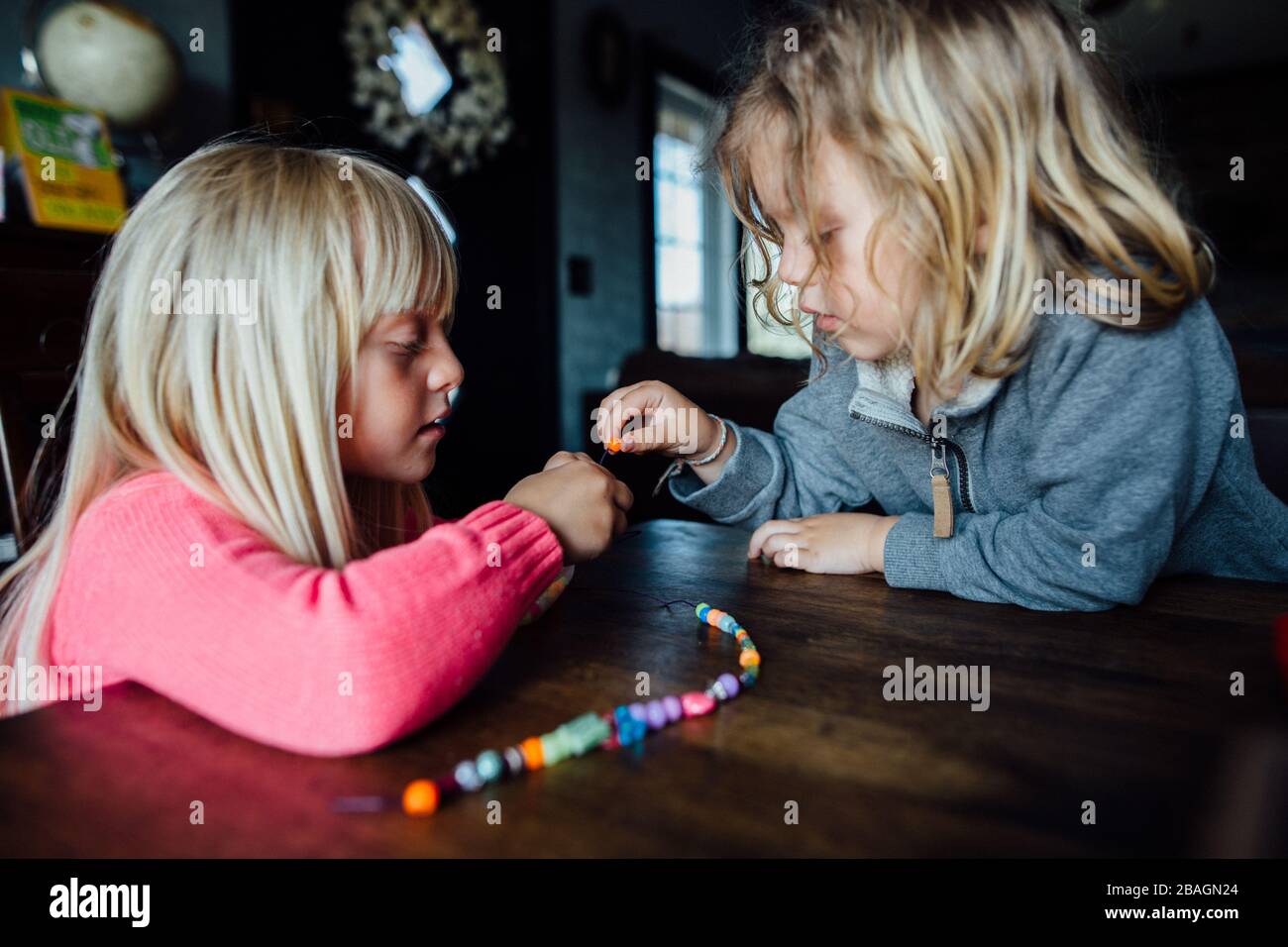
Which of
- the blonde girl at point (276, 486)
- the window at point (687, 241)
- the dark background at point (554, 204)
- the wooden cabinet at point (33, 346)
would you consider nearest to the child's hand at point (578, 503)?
the blonde girl at point (276, 486)

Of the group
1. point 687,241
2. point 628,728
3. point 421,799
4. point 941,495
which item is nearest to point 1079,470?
point 941,495

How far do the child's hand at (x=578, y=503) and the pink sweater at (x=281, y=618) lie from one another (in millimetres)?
75

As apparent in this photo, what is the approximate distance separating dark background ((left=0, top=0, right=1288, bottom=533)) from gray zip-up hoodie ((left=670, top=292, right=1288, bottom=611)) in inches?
9.6

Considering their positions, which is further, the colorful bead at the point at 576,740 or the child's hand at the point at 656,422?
A: the child's hand at the point at 656,422

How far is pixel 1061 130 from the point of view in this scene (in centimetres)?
76

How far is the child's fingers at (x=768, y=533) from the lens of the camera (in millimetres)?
906

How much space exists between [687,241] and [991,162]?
13.5 feet

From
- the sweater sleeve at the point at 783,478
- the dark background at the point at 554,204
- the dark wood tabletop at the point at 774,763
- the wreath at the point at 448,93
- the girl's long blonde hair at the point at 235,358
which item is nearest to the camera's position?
the dark wood tabletop at the point at 774,763

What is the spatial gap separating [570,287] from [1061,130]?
2.98 metres

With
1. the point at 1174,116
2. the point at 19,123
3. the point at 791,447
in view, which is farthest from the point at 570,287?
the point at 1174,116

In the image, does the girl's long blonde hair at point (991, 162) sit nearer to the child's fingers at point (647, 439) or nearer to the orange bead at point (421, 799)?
the child's fingers at point (647, 439)

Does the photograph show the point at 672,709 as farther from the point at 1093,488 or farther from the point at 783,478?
the point at 783,478

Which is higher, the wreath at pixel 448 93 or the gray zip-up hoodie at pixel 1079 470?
the wreath at pixel 448 93

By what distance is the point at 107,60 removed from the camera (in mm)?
1860
